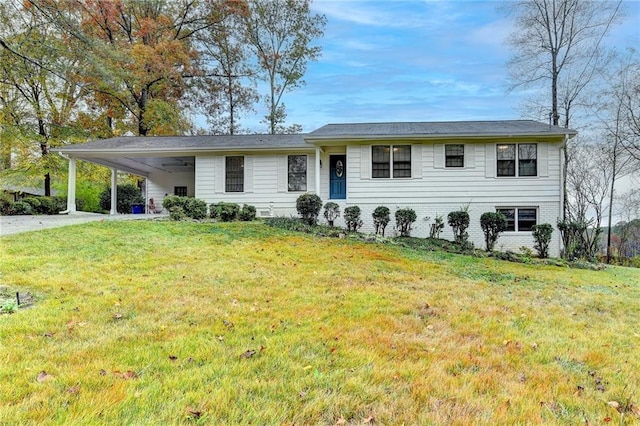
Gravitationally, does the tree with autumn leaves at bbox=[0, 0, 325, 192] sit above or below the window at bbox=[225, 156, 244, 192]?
above

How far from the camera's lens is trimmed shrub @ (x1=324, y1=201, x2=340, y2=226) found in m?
12.3

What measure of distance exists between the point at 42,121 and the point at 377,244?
18.6 metres

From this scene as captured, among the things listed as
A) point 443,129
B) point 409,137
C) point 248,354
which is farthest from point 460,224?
point 248,354

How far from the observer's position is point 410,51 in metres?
16.1

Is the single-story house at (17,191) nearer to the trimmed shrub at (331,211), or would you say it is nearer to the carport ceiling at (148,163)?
the carport ceiling at (148,163)

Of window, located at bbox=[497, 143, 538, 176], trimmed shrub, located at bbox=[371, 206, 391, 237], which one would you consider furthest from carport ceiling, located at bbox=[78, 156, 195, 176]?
window, located at bbox=[497, 143, 538, 176]

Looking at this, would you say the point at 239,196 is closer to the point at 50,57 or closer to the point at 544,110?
the point at 50,57

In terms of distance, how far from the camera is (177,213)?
37.4 feet

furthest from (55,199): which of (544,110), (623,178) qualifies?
(623,178)

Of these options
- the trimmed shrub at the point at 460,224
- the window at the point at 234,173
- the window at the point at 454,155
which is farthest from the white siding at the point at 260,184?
the trimmed shrub at the point at 460,224

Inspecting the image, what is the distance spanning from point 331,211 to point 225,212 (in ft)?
11.9

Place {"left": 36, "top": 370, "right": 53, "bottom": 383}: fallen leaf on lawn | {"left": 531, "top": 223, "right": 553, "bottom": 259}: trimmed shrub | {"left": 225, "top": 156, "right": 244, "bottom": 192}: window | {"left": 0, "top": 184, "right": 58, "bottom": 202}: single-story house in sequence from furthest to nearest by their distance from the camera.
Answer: {"left": 0, "top": 184, "right": 58, "bottom": 202}: single-story house, {"left": 225, "top": 156, "right": 244, "bottom": 192}: window, {"left": 531, "top": 223, "right": 553, "bottom": 259}: trimmed shrub, {"left": 36, "top": 370, "right": 53, "bottom": 383}: fallen leaf on lawn

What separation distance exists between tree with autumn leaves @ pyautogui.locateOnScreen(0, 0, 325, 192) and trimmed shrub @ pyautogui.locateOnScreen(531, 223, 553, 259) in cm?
1648

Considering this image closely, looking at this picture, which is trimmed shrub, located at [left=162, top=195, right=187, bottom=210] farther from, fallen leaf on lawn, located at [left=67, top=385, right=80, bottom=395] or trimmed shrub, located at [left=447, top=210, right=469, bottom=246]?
fallen leaf on lawn, located at [left=67, top=385, right=80, bottom=395]
